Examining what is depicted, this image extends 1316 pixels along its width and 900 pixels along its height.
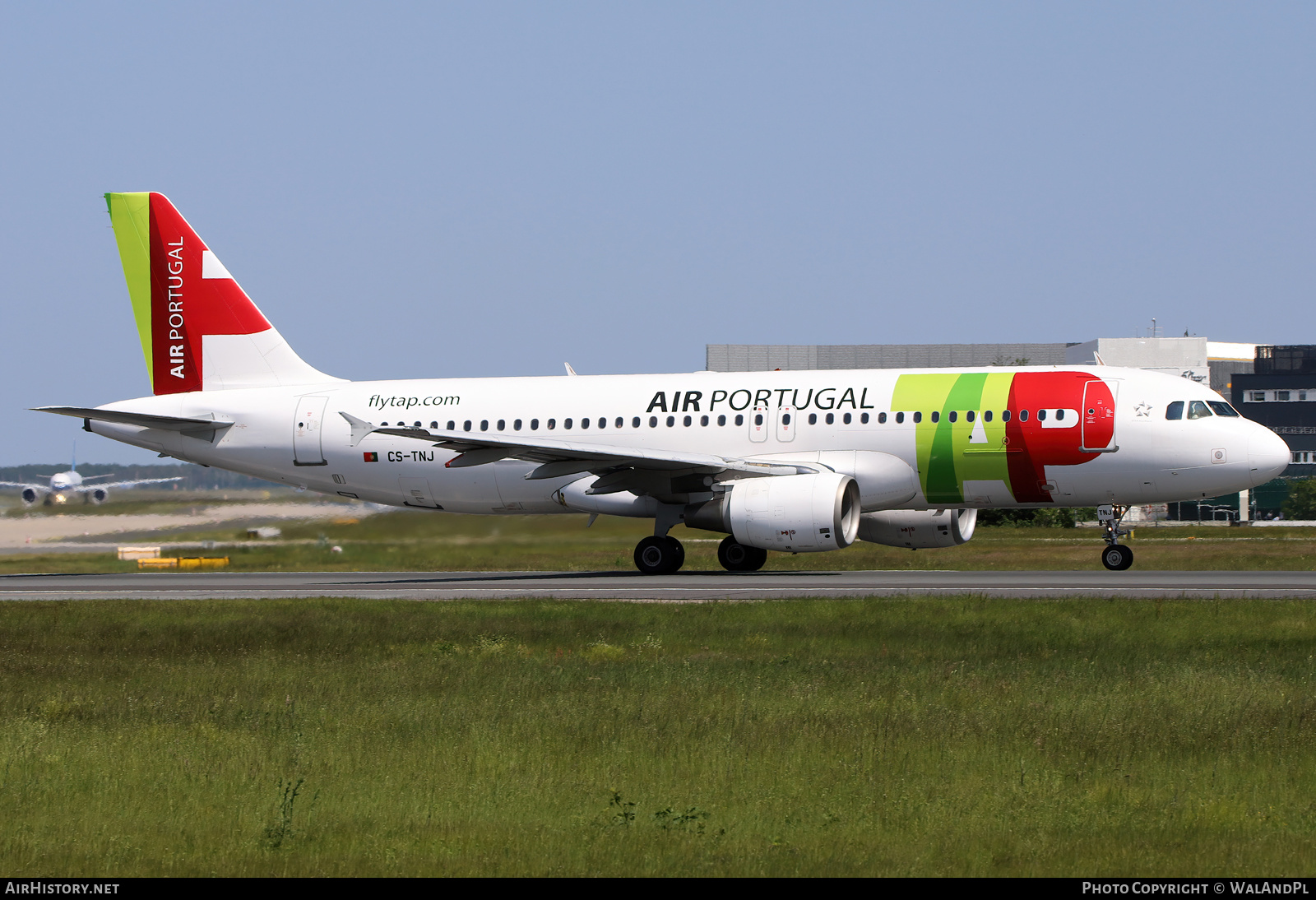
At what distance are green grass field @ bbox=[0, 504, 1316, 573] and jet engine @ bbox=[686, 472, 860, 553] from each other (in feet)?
15.9

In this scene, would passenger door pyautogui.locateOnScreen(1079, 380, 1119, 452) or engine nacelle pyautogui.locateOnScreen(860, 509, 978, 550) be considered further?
engine nacelle pyautogui.locateOnScreen(860, 509, 978, 550)

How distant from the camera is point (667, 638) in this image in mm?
18047

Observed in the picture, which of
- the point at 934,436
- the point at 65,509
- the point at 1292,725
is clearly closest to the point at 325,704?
the point at 1292,725

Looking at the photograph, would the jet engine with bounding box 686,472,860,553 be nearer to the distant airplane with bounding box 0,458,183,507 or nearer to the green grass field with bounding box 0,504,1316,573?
the green grass field with bounding box 0,504,1316,573

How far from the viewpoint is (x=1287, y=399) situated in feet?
441

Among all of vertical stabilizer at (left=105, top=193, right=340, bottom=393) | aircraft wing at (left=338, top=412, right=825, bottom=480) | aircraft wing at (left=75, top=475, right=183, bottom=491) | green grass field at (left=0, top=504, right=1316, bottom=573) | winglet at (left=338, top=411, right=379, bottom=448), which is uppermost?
vertical stabilizer at (left=105, top=193, right=340, bottom=393)

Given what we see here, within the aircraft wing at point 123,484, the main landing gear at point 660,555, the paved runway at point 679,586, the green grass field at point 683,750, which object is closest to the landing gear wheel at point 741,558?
the main landing gear at point 660,555

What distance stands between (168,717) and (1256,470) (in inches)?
851

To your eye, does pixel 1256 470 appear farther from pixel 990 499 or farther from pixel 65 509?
pixel 65 509

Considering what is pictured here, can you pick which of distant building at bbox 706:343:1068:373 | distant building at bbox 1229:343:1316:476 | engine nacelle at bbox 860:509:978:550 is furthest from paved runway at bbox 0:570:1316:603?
distant building at bbox 1229:343:1316:476

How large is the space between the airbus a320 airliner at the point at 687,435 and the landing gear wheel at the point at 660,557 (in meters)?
0.05

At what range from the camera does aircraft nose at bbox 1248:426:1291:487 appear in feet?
89.3

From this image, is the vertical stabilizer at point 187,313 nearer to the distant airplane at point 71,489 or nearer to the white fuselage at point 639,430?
the white fuselage at point 639,430

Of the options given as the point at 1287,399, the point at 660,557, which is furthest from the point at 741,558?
the point at 1287,399
